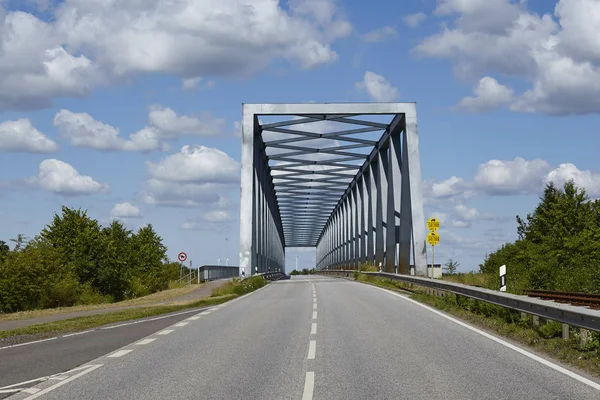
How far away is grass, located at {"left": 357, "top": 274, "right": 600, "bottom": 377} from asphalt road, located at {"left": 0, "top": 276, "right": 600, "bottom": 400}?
457 millimetres

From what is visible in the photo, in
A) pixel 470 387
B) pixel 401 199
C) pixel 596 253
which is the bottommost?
pixel 470 387

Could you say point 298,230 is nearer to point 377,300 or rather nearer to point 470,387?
point 377,300

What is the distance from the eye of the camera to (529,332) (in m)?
12.9

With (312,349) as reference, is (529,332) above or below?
above

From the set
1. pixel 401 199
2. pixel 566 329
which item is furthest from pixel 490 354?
pixel 401 199

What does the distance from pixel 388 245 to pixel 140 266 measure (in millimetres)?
17195

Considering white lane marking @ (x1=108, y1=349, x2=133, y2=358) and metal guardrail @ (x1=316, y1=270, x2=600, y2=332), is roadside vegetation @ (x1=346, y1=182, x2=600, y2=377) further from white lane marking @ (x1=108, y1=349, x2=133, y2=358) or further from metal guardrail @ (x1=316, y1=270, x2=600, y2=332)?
white lane marking @ (x1=108, y1=349, x2=133, y2=358)

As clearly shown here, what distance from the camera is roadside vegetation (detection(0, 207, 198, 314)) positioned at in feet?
95.0

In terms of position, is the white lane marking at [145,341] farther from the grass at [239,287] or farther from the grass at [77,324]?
the grass at [239,287]

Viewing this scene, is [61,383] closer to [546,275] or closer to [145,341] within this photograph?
[145,341]

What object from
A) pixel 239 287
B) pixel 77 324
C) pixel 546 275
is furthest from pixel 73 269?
pixel 546 275

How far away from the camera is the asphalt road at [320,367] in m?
7.88

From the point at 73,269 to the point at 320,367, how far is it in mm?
28397

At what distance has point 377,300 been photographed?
2455 cm
